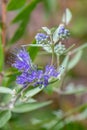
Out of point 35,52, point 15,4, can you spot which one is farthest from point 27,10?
point 35,52

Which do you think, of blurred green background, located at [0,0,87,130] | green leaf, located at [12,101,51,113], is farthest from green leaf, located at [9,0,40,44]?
green leaf, located at [12,101,51,113]

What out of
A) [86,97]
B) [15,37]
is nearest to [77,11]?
[86,97]

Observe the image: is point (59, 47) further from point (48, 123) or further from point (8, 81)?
point (48, 123)

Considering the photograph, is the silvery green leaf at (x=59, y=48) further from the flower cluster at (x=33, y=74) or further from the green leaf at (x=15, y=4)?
the green leaf at (x=15, y=4)

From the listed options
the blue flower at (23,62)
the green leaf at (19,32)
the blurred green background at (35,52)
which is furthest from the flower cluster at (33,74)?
the green leaf at (19,32)

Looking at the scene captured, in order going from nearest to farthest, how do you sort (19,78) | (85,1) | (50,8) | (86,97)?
(19,78), (50,8), (86,97), (85,1)
